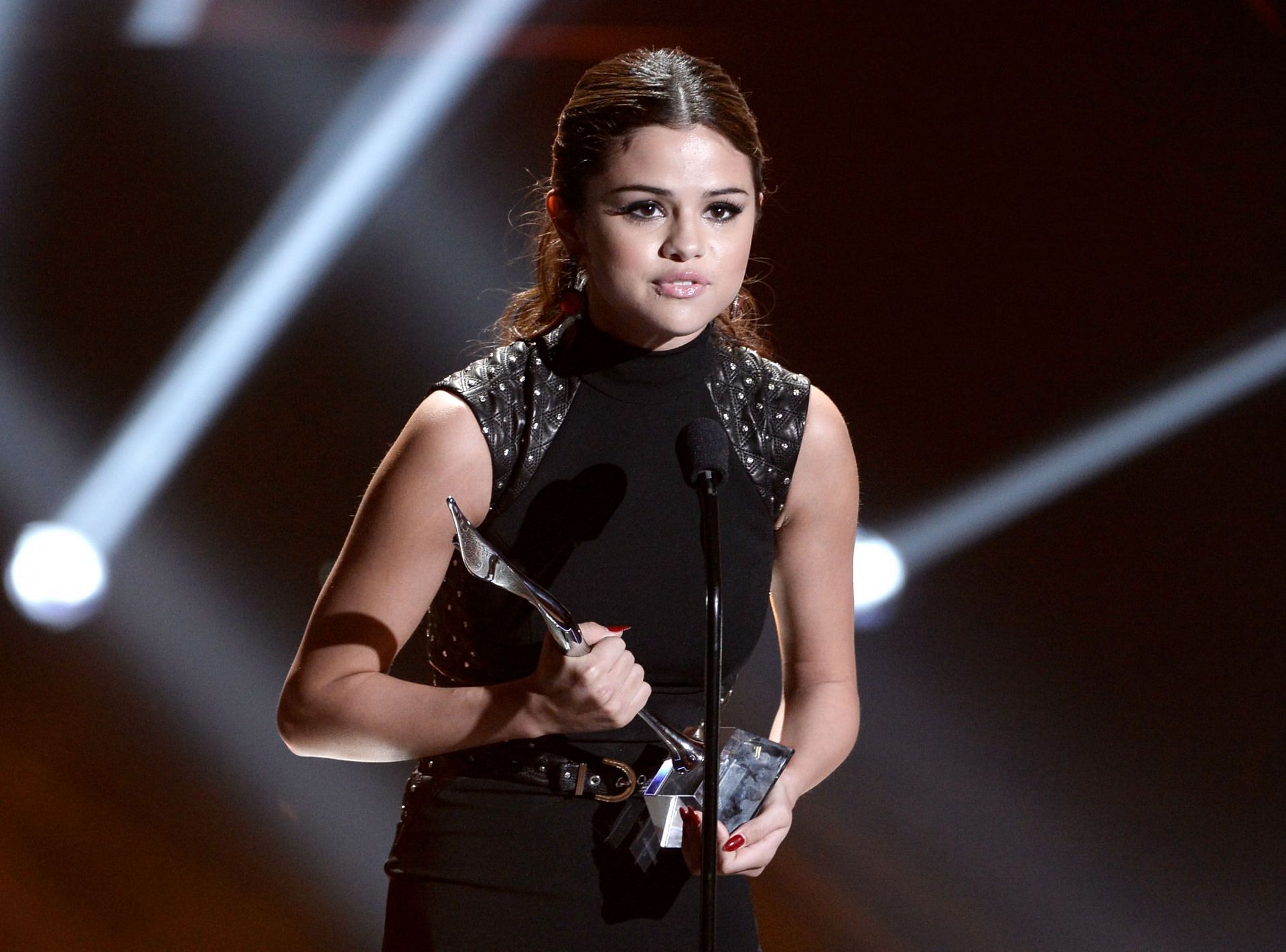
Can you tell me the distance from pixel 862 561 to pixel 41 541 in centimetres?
179

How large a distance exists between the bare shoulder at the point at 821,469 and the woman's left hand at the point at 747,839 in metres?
0.34

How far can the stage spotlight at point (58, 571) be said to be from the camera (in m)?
2.79

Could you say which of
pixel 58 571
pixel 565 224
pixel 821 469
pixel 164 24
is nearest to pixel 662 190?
pixel 565 224

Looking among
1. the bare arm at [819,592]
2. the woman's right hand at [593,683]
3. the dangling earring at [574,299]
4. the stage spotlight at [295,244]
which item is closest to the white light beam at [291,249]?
the stage spotlight at [295,244]

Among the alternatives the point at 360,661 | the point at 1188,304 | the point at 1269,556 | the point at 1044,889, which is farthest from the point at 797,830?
the point at 360,661

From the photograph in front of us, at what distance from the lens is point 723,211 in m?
1.13

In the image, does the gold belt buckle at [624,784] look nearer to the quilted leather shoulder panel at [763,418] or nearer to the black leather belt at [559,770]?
the black leather belt at [559,770]

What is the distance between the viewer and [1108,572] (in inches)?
106

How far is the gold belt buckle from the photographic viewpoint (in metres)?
1.11

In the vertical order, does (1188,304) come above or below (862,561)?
above

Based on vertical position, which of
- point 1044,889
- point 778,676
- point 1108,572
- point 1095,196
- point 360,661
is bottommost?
point 1044,889

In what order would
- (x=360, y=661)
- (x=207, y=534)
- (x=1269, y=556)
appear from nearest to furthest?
1. (x=360, y=661)
2. (x=1269, y=556)
3. (x=207, y=534)

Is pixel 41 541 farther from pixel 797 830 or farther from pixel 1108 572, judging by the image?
pixel 1108 572

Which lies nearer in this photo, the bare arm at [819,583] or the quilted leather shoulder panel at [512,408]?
the quilted leather shoulder panel at [512,408]
